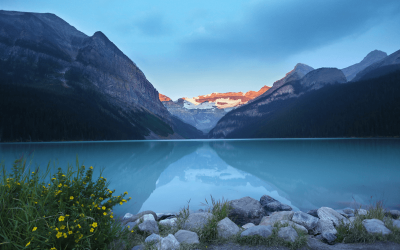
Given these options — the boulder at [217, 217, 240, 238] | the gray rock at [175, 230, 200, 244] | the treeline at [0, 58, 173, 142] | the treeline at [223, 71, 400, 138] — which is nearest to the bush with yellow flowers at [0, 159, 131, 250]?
the gray rock at [175, 230, 200, 244]

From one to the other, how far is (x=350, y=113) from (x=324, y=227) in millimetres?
151429

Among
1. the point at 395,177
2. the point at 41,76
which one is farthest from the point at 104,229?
the point at 41,76

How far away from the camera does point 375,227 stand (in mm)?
5488

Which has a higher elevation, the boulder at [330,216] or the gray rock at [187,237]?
the gray rock at [187,237]

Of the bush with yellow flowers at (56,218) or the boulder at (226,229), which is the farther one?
the boulder at (226,229)

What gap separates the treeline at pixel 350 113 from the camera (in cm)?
10881

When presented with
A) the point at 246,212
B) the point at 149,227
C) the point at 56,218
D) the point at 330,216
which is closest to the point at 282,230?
the point at 330,216

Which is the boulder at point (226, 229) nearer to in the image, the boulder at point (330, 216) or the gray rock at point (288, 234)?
the gray rock at point (288, 234)

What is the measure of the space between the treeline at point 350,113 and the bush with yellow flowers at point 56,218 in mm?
138524

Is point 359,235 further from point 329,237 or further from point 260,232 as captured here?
point 260,232

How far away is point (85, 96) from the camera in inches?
6777

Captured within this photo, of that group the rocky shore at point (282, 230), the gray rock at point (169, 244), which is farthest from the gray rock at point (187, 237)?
the gray rock at point (169, 244)

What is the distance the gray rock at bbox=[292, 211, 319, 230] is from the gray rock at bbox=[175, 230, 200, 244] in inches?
137

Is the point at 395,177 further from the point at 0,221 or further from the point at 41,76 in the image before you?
the point at 41,76
